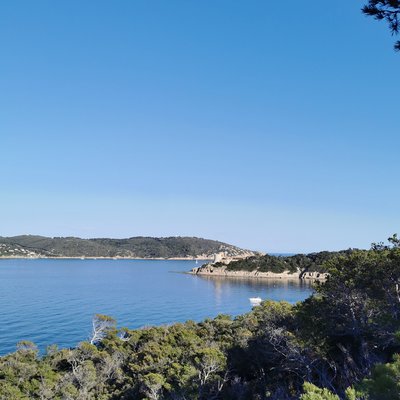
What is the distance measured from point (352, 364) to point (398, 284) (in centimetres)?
330

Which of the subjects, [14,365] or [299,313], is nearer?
[299,313]

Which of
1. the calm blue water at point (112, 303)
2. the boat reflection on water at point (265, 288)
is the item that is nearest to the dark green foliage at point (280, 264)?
the boat reflection on water at point (265, 288)

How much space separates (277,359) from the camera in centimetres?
1691

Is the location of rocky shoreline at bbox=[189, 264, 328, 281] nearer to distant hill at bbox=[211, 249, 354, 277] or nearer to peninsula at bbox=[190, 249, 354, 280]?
peninsula at bbox=[190, 249, 354, 280]

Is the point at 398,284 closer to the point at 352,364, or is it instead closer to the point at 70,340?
the point at 352,364

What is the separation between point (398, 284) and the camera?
46.4ft

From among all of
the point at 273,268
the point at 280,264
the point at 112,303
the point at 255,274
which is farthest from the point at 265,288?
the point at 112,303

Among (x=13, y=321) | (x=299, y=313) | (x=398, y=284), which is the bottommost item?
(x=13, y=321)

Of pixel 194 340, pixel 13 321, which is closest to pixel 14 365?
pixel 194 340

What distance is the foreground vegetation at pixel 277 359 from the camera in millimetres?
13781

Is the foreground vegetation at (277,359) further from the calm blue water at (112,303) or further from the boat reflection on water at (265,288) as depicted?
the boat reflection on water at (265,288)

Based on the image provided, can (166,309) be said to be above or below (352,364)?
below

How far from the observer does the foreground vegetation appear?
1378 cm

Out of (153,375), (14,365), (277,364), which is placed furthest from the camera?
(14,365)
